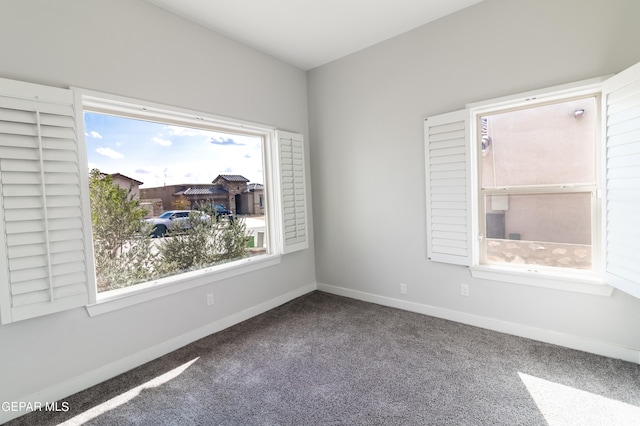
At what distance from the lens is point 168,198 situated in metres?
2.78

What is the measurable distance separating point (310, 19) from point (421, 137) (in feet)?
5.15

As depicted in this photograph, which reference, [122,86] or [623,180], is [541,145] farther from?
[122,86]

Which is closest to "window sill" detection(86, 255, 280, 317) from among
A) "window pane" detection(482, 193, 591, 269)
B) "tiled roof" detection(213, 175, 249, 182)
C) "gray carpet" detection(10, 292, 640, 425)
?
"gray carpet" detection(10, 292, 640, 425)

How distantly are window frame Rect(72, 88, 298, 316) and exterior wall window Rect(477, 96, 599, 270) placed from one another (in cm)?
222

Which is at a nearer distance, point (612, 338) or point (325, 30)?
point (612, 338)

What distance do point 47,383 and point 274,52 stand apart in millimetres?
3562

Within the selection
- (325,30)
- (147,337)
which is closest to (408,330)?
(147,337)

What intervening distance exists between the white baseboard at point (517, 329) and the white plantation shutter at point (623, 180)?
573 mm

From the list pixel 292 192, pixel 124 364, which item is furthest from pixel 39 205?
pixel 292 192

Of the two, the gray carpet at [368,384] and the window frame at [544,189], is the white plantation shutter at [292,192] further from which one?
the window frame at [544,189]

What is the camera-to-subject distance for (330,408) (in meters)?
1.89

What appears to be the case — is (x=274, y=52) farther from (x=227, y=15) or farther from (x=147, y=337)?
(x=147, y=337)

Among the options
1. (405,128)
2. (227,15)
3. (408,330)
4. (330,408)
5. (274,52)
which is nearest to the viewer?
(330,408)

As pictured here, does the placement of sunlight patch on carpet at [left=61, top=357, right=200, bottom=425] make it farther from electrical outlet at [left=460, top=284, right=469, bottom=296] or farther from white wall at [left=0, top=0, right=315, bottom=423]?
electrical outlet at [left=460, top=284, right=469, bottom=296]
